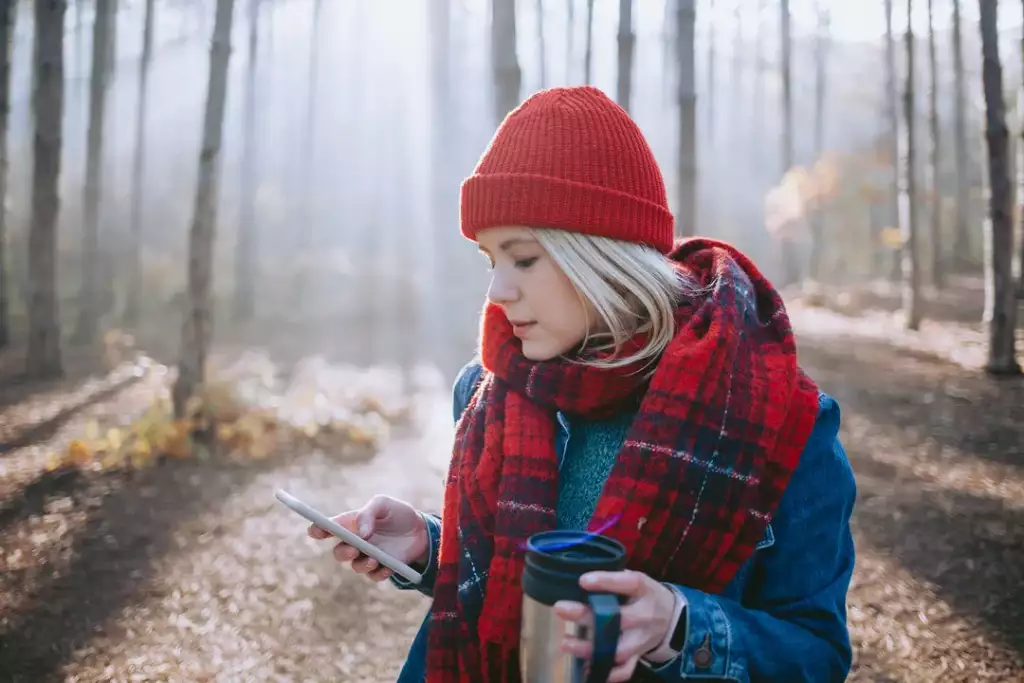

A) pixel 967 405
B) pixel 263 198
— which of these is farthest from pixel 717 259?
pixel 263 198

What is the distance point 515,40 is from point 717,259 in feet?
20.4

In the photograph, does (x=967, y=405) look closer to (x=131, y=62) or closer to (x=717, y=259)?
(x=717, y=259)

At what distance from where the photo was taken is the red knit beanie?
5.25 ft

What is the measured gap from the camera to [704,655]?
4.31ft

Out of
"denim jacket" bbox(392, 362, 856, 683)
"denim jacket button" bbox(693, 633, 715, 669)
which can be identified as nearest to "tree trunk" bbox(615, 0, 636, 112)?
"denim jacket" bbox(392, 362, 856, 683)

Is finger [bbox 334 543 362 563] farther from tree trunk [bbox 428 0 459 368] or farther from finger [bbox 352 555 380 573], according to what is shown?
tree trunk [bbox 428 0 459 368]

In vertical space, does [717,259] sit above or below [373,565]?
above

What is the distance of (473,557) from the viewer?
1607mm

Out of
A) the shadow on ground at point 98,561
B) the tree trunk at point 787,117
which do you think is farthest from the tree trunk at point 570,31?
the shadow on ground at point 98,561

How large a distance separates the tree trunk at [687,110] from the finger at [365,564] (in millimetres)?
8594

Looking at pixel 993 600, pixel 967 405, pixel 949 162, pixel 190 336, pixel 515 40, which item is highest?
pixel 949 162

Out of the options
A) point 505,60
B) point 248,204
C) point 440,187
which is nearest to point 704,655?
point 505,60

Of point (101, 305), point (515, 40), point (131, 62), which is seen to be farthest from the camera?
point (131, 62)

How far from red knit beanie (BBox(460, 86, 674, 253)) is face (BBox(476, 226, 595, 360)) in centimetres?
6
